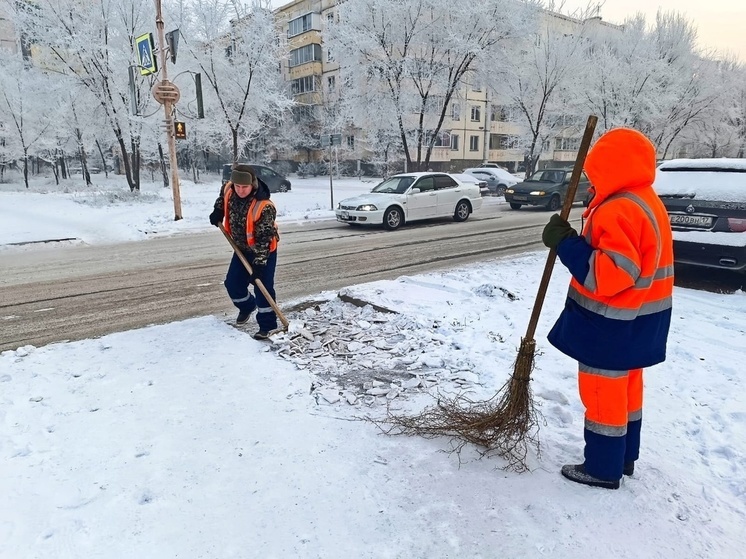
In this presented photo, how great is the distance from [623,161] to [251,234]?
11.1 ft

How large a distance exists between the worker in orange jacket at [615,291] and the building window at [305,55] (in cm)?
4384

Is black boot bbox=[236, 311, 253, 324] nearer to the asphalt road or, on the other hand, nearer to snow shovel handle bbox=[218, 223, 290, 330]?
snow shovel handle bbox=[218, 223, 290, 330]

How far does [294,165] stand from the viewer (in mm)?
45094

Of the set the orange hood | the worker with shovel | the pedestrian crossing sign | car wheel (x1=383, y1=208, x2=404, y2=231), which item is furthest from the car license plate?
the pedestrian crossing sign

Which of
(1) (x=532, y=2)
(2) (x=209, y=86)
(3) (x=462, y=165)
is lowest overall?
(3) (x=462, y=165)

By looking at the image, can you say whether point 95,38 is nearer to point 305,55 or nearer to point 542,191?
point 542,191

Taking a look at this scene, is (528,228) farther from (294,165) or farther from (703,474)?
(294,165)

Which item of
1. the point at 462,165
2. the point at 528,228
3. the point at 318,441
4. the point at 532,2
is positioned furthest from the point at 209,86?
the point at 318,441

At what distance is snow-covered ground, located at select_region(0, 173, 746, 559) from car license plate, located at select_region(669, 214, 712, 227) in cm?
203

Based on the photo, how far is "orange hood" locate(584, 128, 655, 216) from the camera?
2271 mm

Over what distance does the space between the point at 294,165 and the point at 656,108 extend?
29122 millimetres

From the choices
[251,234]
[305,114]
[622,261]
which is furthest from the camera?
[305,114]

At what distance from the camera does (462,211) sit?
1462cm

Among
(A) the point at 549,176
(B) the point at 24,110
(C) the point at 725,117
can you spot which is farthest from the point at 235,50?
(C) the point at 725,117
